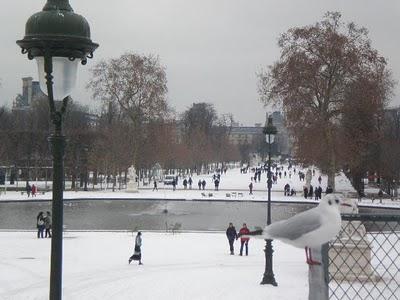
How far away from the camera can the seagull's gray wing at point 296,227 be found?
2963 millimetres

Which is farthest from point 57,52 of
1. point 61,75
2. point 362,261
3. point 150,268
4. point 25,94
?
point 25,94

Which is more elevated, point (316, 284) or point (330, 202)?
point (330, 202)

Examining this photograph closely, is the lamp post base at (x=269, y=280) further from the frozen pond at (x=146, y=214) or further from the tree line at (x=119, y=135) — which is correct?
the tree line at (x=119, y=135)

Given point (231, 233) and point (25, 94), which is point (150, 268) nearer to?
point (231, 233)

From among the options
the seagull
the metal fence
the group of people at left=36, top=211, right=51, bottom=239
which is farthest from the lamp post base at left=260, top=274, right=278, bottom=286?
the seagull

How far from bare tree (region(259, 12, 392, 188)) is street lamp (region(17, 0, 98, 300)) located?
40934 millimetres

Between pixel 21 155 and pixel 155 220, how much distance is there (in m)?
31.5

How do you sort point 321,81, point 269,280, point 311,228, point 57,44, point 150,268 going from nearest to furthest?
point 311,228, point 57,44, point 269,280, point 150,268, point 321,81

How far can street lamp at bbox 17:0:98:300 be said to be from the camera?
4520 millimetres

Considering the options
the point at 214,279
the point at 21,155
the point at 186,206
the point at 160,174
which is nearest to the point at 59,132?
the point at 214,279

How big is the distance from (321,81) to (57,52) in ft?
142

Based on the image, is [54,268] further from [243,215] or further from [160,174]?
[160,174]

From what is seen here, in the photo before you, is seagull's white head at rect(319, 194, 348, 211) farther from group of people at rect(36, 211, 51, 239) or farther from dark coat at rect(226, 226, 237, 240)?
group of people at rect(36, 211, 51, 239)

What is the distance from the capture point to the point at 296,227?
3000 millimetres
